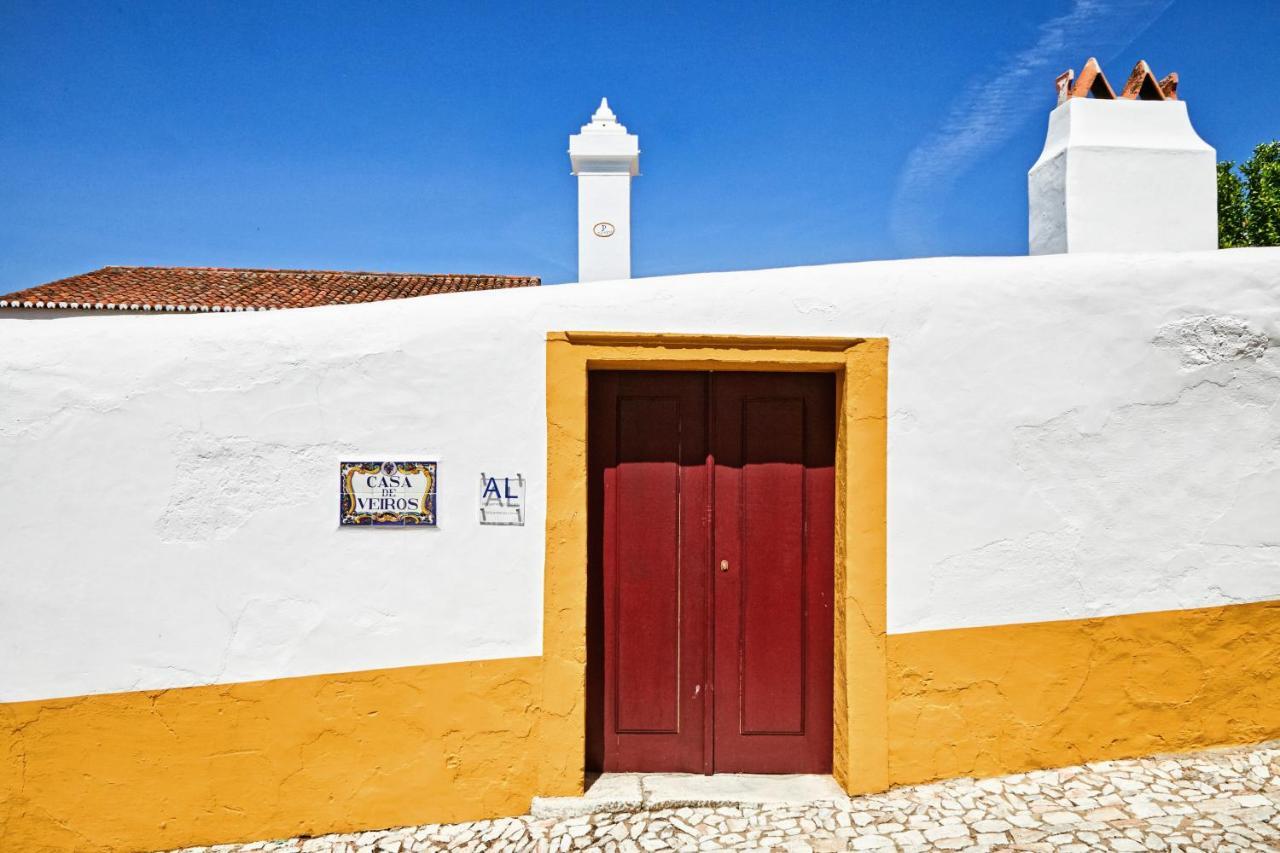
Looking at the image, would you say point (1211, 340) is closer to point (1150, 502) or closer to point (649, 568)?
point (1150, 502)

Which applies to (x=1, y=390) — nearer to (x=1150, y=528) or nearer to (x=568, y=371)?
(x=568, y=371)

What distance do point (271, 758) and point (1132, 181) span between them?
558cm

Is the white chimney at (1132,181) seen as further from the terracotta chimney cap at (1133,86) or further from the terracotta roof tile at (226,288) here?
the terracotta roof tile at (226,288)

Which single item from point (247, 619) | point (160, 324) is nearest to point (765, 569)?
point (247, 619)

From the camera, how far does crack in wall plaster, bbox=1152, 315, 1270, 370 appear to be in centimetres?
399

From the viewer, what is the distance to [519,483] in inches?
149

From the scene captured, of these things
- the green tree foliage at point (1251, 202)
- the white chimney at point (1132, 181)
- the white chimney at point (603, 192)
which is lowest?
the white chimney at point (1132, 181)

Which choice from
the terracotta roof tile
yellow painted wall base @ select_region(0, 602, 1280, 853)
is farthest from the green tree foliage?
yellow painted wall base @ select_region(0, 602, 1280, 853)

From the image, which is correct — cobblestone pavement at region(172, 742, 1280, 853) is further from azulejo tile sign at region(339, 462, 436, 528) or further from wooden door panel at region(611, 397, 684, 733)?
azulejo tile sign at region(339, 462, 436, 528)

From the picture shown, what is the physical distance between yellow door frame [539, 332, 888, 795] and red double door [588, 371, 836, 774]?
18 cm

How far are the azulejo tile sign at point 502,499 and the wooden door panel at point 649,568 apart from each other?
0.42m

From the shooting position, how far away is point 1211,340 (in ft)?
13.1

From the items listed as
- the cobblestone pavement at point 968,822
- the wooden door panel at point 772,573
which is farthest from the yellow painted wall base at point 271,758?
the wooden door panel at point 772,573

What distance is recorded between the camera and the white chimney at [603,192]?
8.02 meters
